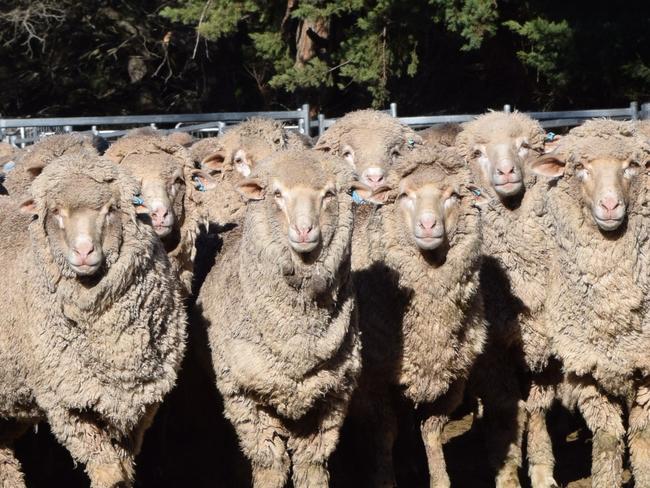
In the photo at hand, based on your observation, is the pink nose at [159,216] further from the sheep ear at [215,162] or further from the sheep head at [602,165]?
the sheep head at [602,165]

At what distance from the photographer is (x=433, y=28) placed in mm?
19281

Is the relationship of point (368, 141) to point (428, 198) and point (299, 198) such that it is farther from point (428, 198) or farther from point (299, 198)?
point (299, 198)

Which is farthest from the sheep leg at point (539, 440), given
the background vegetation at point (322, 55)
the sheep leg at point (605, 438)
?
the background vegetation at point (322, 55)

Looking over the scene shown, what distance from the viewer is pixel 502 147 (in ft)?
23.4

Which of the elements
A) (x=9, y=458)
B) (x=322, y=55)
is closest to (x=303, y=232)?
(x=9, y=458)

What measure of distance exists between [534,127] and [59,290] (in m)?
3.44

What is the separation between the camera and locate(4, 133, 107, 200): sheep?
A: 23.7ft

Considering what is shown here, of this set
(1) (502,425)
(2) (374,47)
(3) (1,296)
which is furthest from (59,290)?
(2) (374,47)

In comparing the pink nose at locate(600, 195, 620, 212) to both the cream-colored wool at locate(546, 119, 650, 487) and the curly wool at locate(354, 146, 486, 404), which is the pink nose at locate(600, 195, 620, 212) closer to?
the cream-colored wool at locate(546, 119, 650, 487)

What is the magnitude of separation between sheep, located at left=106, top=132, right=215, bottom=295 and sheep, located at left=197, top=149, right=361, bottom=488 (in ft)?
2.55

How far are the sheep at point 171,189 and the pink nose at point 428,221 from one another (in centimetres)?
146

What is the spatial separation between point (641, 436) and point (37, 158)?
403 cm

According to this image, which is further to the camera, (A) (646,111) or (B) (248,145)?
(A) (646,111)

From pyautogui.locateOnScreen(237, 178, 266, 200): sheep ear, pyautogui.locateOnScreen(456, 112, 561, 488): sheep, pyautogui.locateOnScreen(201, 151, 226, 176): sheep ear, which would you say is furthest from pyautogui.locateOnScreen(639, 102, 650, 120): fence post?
pyautogui.locateOnScreen(237, 178, 266, 200): sheep ear
